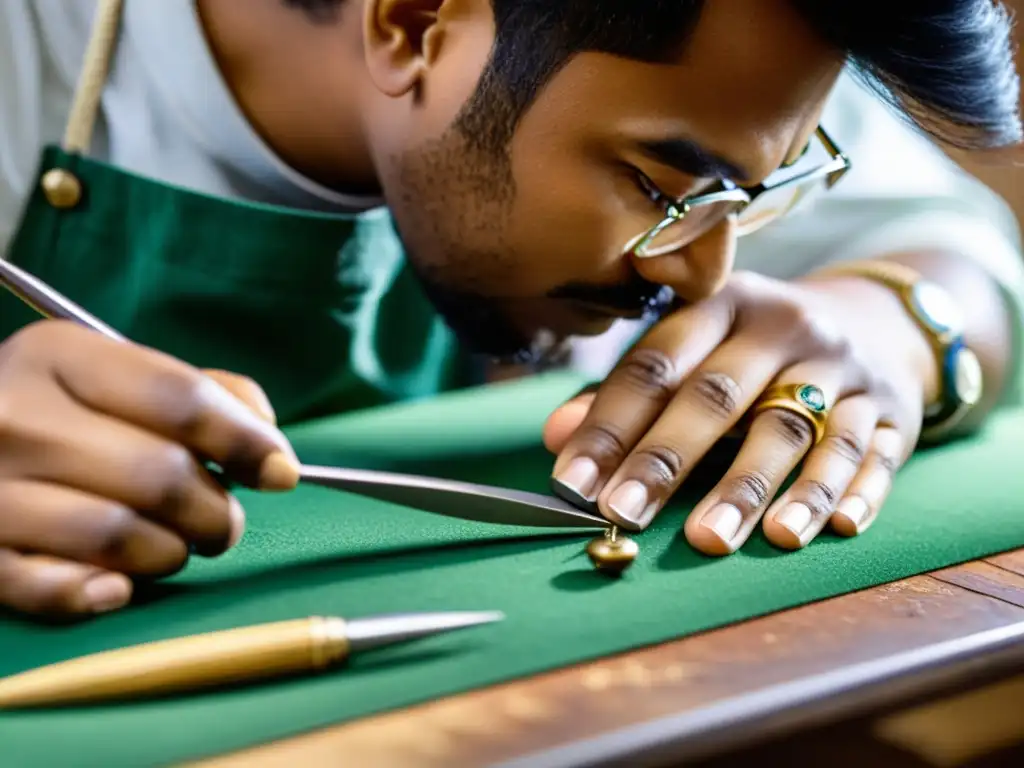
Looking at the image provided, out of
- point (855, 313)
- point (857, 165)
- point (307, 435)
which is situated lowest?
point (307, 435)

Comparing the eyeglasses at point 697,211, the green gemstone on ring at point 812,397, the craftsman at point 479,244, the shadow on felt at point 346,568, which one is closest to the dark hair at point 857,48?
the craftsman at point 479,244

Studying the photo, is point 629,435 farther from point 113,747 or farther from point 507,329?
point 113,747

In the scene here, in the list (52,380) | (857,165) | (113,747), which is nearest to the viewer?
(113,747)

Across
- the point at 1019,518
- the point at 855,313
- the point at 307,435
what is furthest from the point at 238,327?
the point at 1019,518

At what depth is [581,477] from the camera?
59 centimetres

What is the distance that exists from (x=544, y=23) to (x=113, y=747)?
50 centimetres

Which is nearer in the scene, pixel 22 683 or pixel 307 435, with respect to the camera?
pixel 22 683

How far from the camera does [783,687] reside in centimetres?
35

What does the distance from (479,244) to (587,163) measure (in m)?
0.14

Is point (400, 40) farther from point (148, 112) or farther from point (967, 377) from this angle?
point (967, 377)

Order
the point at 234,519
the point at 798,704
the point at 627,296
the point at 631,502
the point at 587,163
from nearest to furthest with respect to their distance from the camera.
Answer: the point at 798,704 → the point at 234,519 → the point at 631,502 → the point at 587,163 → the point at 627,296

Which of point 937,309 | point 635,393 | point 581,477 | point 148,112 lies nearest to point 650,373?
point 635,393

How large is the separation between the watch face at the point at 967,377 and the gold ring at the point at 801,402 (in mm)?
165

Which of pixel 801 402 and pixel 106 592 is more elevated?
pixel 801 402
